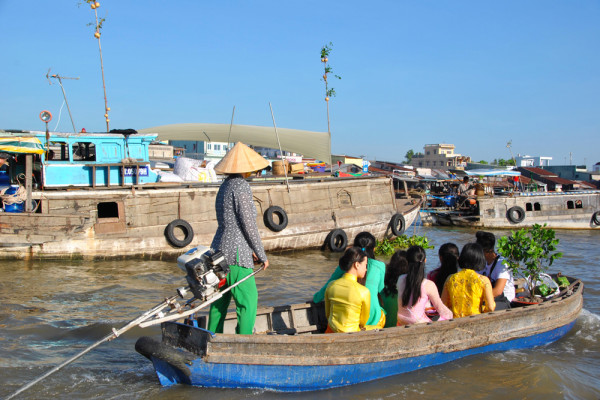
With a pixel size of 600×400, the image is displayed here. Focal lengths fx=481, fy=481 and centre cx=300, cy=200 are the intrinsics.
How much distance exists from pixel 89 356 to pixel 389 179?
1251cm

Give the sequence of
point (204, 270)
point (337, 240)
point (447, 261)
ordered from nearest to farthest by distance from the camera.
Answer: point (204, 270), point (447, 261), point (337, 240)

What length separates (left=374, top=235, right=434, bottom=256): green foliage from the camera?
47.2 ft

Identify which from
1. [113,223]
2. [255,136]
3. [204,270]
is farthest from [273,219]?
[204,270]

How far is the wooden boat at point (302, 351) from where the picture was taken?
175 inches

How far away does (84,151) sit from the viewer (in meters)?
12.8

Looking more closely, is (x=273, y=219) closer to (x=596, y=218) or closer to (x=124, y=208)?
(x=124, y=208)

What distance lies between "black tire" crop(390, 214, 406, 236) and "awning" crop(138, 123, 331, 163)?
18.2ft

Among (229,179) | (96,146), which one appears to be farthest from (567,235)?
(229,179)

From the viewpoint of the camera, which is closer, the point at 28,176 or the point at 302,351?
the point at 302,351

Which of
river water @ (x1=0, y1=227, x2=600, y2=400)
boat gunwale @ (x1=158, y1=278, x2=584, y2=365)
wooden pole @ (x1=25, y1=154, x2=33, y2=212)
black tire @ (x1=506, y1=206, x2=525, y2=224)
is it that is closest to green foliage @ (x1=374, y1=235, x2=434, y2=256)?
river water @ (x1=0, y1=227, x2=600, y2=400)

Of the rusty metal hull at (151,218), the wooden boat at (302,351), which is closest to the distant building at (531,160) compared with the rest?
the rusty metal hull at (151,218)

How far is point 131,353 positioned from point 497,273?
4717mm

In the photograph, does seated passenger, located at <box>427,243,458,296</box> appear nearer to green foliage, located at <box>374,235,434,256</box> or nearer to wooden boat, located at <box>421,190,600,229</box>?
green foliage, located at <box>374,235,434,256</box>

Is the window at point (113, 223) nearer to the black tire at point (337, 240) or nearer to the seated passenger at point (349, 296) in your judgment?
the black tire at point (337, 240)
